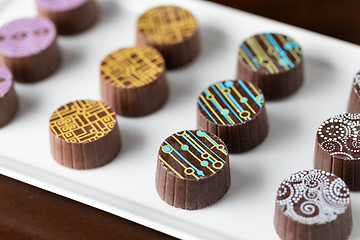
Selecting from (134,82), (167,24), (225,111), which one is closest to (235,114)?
(225,111)

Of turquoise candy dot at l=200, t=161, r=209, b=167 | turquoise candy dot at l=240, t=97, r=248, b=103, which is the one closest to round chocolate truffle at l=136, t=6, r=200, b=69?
turquoise candy dot at l=240, t=97, r=248, b=103

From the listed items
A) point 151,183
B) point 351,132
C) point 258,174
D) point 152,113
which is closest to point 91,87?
point 152,113

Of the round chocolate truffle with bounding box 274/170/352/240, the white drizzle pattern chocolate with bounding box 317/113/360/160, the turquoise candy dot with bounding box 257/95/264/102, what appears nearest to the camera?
the round chocolate truffle with bounding box 274/170/352/240

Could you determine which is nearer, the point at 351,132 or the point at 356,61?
the point at 351,132

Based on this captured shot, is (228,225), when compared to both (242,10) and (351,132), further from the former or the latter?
(242,10)

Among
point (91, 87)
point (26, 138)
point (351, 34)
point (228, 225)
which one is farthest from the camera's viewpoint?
point (351, 34)

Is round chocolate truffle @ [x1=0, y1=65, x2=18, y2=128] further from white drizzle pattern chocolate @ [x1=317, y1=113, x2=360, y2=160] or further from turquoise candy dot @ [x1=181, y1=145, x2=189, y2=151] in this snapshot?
white drizzle pattern chocolate @ [x1=317, y1=113, x2=360, y2=160]
